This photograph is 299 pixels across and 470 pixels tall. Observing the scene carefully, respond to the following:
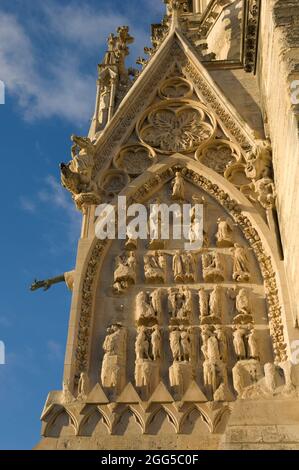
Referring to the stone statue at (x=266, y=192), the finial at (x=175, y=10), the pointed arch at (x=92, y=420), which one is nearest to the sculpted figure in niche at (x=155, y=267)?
the stone statue at (x=266, y=192)

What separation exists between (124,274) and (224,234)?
1.76 meters

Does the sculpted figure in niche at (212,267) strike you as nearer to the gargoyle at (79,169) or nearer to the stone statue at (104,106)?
the gargoyle at (79,169)

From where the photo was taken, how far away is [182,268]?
9688 millimetres

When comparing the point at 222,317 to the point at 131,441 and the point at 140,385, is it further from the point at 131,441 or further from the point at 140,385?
the point at 131,441

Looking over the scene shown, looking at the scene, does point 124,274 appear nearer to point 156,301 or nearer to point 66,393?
point 156,301

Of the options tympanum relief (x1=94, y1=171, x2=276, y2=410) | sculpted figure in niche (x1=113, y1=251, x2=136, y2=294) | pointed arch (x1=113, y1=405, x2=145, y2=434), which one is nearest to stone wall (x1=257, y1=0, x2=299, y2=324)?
tympanum relief (x1=94, y1=171, x2=276, y2=410)

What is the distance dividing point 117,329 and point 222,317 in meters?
1.54

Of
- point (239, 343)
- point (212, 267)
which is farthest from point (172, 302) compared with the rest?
point (239, 343)

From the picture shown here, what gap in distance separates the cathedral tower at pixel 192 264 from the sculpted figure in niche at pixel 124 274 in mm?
21

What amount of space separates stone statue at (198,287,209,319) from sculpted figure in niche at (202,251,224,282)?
24 centimetres

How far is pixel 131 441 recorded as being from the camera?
25.1 feet

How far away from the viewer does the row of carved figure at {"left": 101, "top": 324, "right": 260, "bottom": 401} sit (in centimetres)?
829

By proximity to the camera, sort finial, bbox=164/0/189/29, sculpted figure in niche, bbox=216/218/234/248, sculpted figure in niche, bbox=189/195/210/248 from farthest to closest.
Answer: finial, bbox=164/0/189/29
sculpted figure in niche, bbox=189/195/210/248
sculpted figure in niche, bbox=216/218/234/248

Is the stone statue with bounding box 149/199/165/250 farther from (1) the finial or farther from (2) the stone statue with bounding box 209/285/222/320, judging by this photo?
(1) the finial
